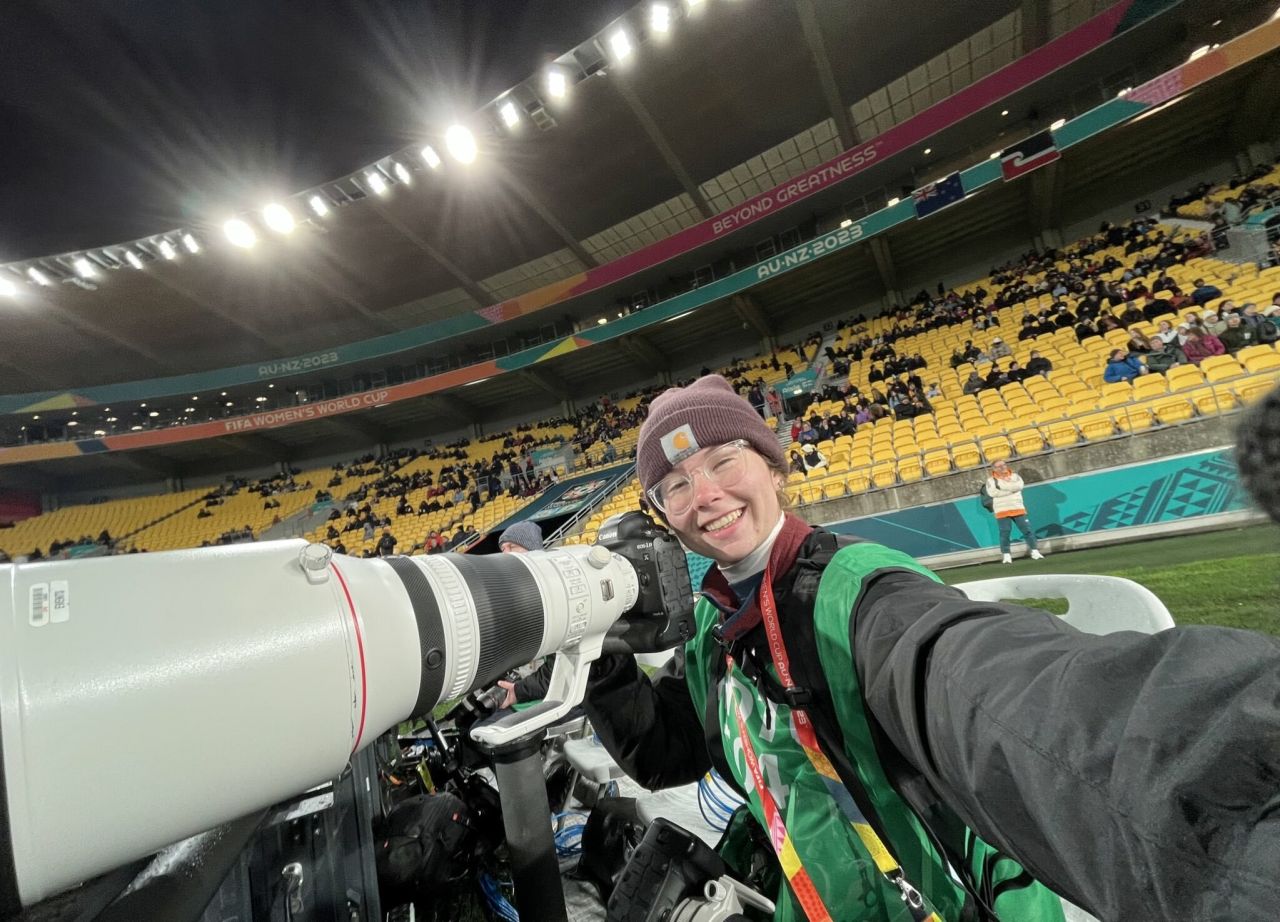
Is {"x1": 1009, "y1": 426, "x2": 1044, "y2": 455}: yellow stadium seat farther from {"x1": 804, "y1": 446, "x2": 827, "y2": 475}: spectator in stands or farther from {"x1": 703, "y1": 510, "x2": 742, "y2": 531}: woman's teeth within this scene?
{"x1": 703, "y1": 510, "x2": 742, "y2": 531}: woman's teeth

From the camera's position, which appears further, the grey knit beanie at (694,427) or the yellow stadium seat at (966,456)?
the yellow stadium seat at (966,456)

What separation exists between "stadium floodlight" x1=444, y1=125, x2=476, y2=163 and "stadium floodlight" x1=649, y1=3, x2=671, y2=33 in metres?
3.58

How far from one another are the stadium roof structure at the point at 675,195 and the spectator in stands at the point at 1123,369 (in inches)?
210

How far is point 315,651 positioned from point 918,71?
42.9ft

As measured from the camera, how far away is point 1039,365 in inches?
301

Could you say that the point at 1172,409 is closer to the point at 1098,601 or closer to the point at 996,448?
the point at 996,448

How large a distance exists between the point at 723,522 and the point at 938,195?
11.5 meters

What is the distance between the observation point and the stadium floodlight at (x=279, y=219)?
10.1 metres

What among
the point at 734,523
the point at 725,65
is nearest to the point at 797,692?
the point at 734,523

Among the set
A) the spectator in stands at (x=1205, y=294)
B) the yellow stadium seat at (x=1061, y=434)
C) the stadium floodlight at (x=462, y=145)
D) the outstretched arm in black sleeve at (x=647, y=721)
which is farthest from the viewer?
the stadium floodlight at (x=462, y=145)

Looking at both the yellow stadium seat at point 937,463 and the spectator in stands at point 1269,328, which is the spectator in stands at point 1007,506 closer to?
the yellow stadium seat at point 937,463

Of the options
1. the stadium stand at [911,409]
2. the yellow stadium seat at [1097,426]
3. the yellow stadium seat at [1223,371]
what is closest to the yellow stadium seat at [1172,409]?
the stadium stand at [911,409]

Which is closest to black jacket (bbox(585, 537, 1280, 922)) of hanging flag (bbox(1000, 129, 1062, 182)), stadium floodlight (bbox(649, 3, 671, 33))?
stadium floodlight (bbox(649, 3, 671, 33))

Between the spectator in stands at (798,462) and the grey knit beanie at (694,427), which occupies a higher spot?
the grey knit beanie at (694,427)
